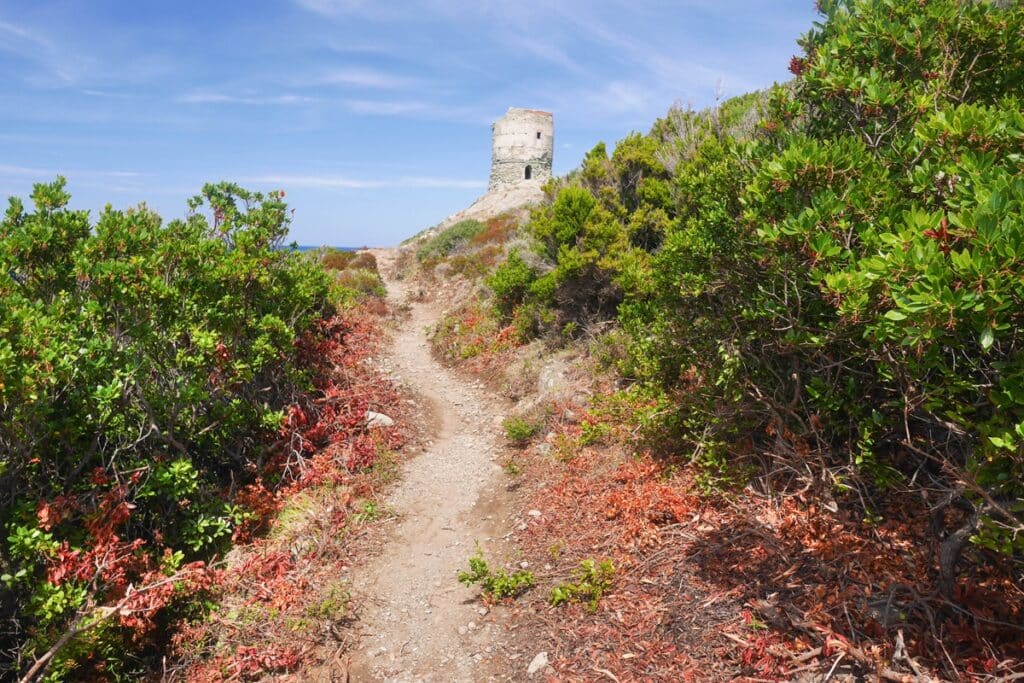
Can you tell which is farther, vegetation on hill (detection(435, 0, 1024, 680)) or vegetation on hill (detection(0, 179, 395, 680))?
vegetation on hill (detection(0, 179, 395, 680))

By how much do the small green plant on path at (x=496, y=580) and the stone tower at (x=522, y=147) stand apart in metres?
50.1

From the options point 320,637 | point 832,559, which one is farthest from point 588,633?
point 320,637

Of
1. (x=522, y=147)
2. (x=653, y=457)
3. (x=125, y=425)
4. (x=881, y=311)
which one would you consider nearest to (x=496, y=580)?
(x=653, y=457)

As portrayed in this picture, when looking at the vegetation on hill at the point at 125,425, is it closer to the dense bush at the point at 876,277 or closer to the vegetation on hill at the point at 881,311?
the vegetation on hill at the point at 881,311

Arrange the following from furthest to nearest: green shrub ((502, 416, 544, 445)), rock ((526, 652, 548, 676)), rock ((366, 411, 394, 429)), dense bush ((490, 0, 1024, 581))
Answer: rock ((366, 411, 394, 429))
green shrub ((502, 416, 544, 445))
rock ((526, 652, 548, 676))
dense bush ((490, 0, 1024, 581))

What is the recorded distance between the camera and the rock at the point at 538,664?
16.3 feet

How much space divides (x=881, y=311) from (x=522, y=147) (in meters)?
53.7

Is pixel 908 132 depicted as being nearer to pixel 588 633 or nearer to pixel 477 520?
pixel 588 633

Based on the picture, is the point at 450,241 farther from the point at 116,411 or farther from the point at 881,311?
the point at 881,311

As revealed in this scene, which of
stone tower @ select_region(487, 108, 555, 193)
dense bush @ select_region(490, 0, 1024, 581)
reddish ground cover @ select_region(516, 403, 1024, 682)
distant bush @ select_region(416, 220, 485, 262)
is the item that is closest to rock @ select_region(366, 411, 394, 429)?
reddish ground cover @ select_region(516, 403, 1024, 682)

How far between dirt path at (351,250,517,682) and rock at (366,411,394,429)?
0.89 meters

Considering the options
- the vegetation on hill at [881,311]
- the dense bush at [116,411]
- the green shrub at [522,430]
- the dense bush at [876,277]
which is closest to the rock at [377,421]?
the dense bush at [116,411]

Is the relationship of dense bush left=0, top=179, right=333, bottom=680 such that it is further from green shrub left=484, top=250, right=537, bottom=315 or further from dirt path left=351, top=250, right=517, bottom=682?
green shrub left=484, top=250, right=537, bottom=315

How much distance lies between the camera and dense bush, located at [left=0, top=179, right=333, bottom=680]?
196 inches
